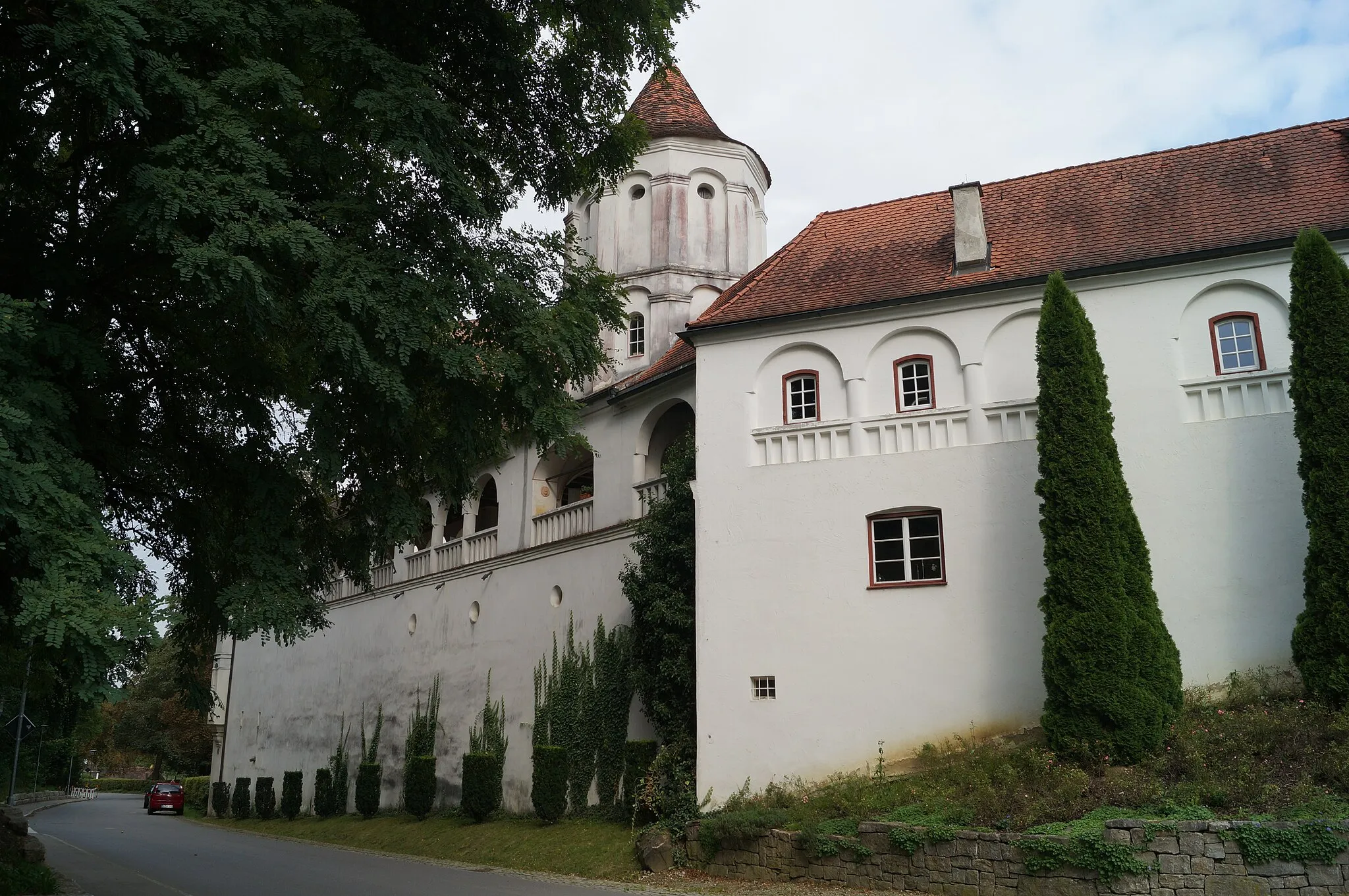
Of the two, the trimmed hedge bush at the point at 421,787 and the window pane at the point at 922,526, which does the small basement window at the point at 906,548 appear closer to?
the window pane at the point at 922,526

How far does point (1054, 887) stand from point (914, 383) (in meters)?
8.27

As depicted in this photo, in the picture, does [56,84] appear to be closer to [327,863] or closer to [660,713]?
[660,713]

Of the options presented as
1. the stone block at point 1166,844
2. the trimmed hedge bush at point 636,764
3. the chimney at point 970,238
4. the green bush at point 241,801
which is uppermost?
the chimney at point 970,238

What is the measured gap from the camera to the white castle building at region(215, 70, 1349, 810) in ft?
52.8

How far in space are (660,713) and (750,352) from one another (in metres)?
6.40

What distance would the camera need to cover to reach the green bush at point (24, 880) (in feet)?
40.9

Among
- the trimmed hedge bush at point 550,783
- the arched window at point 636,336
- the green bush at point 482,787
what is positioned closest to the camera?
the trimmed hedge bush at point 550,783

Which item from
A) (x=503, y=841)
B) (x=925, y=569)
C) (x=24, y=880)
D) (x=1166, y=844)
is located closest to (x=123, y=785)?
(x=503, y=841)

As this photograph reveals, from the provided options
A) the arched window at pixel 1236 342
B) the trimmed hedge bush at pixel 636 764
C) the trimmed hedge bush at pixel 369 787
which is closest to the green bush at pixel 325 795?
the trimmed hedge bush at pixel 369 787

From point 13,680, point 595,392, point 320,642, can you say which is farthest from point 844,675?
point 320,642

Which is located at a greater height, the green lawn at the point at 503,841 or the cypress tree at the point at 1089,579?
the cypress tree at the point at 1089,579

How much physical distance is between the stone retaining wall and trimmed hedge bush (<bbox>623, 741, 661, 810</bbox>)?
4124 millimetres

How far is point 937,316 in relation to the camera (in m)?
18.2

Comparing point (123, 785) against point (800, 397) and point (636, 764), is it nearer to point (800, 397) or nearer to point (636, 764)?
point (636, 764)
